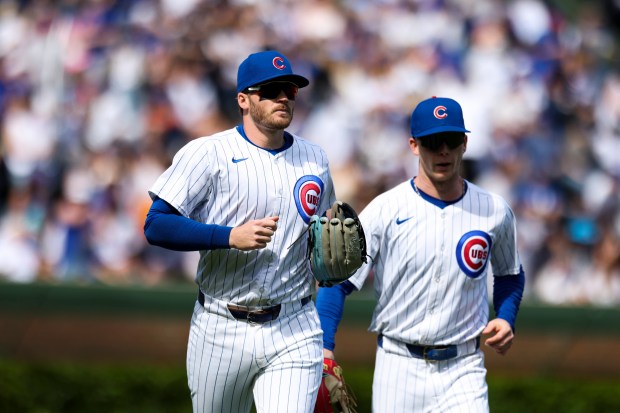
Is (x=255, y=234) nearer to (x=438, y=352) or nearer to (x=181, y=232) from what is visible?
(x=181, y=232)

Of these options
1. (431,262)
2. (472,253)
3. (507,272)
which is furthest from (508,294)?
(431,262)

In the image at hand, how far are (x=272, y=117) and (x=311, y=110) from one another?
17.3 feet

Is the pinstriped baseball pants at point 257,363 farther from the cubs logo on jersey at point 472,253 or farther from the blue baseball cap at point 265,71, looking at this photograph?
the blue baseball cap at point 265,71

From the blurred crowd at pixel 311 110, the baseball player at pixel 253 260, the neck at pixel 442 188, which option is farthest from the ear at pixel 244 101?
the blurred crowd at pixel 311 110

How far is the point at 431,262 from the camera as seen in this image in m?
4.81

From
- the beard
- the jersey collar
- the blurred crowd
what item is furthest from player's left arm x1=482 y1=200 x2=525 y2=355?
the blurred crowd

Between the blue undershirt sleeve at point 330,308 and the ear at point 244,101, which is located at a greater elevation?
the ear at point 244,101

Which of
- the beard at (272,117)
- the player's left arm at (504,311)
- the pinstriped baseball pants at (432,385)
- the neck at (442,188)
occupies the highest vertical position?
the beard at (272,117)

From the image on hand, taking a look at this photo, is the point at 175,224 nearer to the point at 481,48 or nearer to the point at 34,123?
the point at 34,123

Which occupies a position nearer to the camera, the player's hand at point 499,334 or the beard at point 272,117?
the beard at point 272,117

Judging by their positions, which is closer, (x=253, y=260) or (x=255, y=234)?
(x=255, y=234)

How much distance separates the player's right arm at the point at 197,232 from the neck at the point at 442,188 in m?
1.08

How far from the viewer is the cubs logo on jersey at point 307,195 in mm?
4484

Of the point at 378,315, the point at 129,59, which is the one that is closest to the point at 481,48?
the point at 129,59
